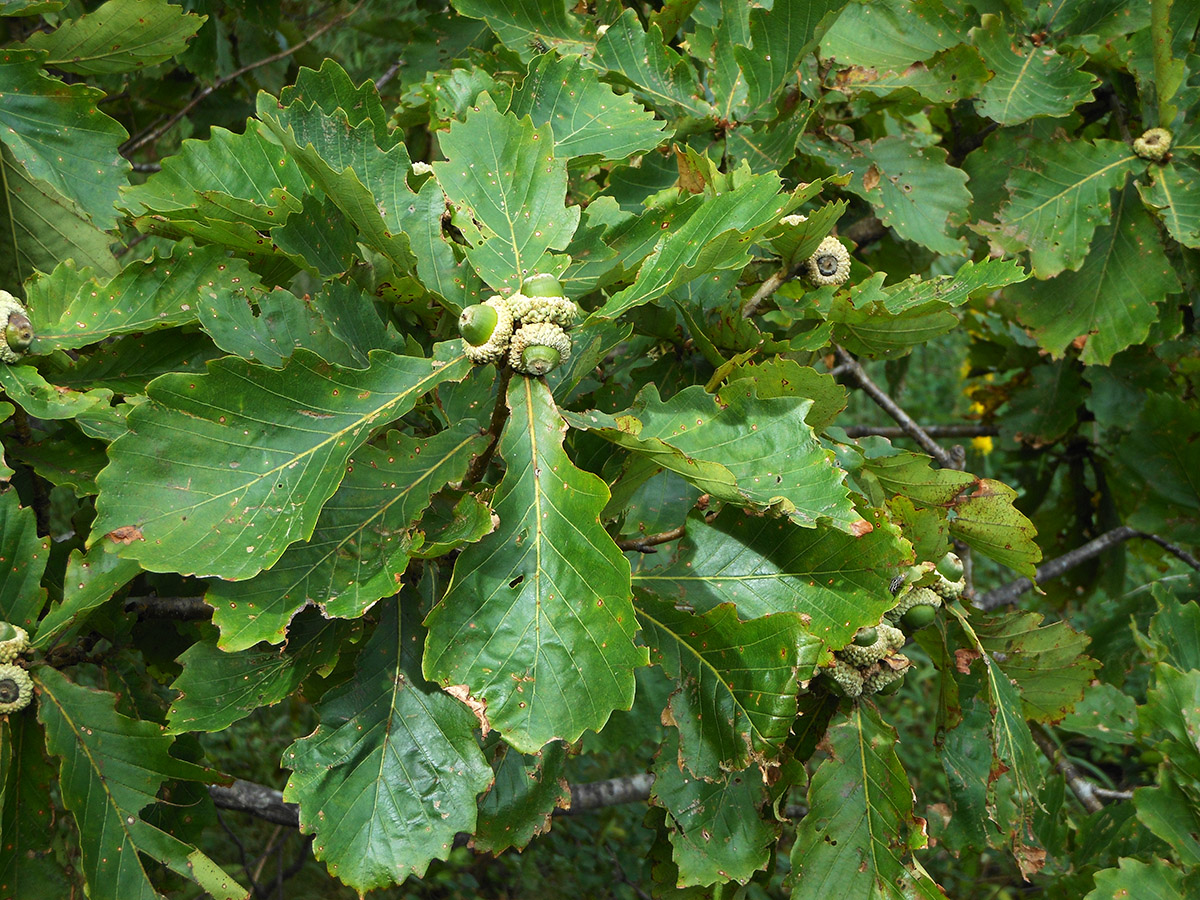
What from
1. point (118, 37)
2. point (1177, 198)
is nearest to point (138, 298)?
point (118, 37)

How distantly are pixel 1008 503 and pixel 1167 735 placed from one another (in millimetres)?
829

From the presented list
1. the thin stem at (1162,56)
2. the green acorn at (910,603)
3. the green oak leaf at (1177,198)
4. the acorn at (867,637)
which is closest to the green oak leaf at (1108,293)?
Answer: the green oak leaf at (1177,198)

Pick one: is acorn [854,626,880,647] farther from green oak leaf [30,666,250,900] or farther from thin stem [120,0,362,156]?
thin stem [120,0,362,156]

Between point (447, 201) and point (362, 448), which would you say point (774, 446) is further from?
point (447, 201)

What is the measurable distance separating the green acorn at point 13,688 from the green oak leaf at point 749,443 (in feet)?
3.15

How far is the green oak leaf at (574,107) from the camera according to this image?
5.71 ft

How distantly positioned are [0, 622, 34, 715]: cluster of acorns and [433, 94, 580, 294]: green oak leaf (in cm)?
92

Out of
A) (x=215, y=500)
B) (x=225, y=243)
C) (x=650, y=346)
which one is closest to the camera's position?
(x=215, y=500)

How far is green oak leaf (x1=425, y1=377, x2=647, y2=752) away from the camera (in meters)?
1.23

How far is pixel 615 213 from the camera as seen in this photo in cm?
160

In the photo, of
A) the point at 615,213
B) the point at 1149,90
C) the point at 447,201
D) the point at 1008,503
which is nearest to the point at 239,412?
the point at 447,201

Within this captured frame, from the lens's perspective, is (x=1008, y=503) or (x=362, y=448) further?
(x=1008, y=503)

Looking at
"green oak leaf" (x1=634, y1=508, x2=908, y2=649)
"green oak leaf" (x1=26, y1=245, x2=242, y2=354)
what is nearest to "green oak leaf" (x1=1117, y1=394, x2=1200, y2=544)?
"green oak leaf" (x1=634, y1=508, x2=908, y2=649)

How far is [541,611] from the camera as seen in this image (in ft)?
4.16
